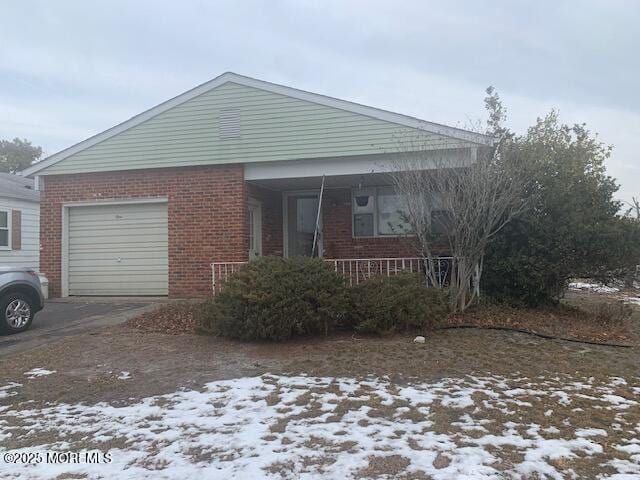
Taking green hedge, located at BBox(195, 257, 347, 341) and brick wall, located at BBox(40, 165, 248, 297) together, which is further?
brick wall, located at BBox(40, 165, 248, 297)

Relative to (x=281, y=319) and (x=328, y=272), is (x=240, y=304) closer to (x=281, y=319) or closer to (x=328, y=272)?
(x=281, y=319)

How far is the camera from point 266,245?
41.9ft

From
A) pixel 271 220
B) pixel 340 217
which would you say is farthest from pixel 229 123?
pixel 340 217

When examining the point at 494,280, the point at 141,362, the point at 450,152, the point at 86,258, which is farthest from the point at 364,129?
the point at 86,258

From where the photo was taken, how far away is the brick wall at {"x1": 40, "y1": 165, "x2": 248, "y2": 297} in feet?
36.1

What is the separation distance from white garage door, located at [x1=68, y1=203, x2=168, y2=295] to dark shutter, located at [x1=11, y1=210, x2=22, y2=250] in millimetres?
6103

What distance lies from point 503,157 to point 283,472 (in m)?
6.42

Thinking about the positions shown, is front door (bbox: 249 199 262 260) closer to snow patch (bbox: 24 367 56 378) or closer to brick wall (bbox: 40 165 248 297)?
brick wall (bbox: 40 165 248 297)

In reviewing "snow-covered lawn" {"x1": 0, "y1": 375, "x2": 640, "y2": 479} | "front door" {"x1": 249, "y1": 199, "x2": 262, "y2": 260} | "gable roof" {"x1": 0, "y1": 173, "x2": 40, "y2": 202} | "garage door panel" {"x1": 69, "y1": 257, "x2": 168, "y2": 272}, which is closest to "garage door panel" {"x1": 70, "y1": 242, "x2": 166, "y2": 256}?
"garage door panel" {"x1": 69, "y1": 257, "x2": 168, "y2": 272}

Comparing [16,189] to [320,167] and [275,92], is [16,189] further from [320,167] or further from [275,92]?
[320,167]

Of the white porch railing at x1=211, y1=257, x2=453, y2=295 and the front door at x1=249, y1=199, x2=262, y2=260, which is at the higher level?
the front door at x1=249, y1=199, x2=262, y2=260

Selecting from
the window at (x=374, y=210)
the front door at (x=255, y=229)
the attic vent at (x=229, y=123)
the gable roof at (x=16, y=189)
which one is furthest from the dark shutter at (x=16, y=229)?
the window at (x=374, y=210)

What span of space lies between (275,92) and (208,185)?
7.98ft

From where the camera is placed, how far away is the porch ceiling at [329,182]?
440 inches
